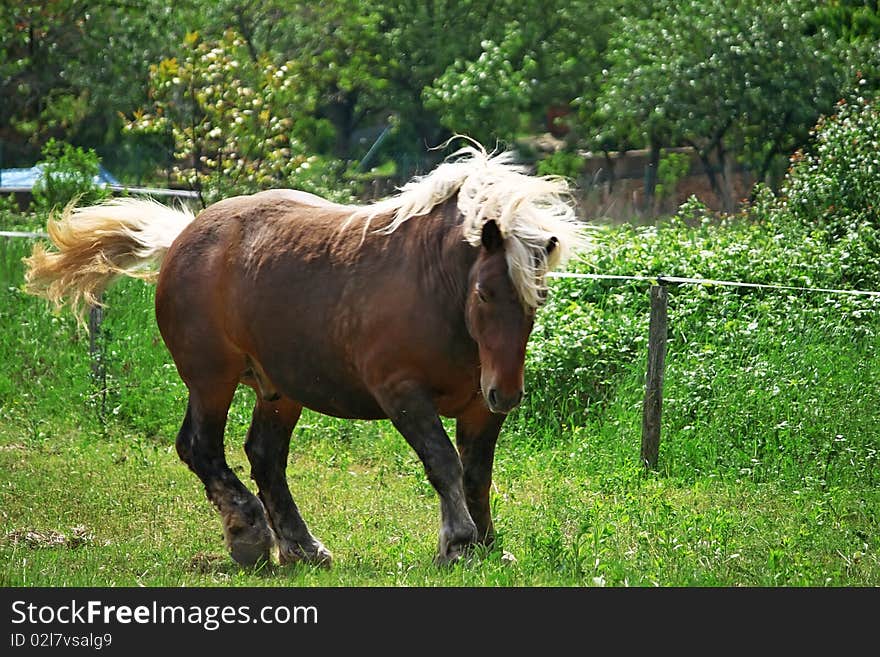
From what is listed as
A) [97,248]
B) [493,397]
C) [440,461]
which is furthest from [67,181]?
[493,397]

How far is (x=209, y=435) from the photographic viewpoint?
7102 mm

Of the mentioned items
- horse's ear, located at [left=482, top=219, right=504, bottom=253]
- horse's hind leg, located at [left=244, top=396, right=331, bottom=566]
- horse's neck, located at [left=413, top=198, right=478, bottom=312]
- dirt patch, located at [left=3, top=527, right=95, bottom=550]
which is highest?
horse's ear, located at [left=482, top=219, right=504, bottom=253]

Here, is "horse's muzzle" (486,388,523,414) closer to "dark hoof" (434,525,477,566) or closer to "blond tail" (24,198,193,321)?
"dark hoof" (434,525,477,566)

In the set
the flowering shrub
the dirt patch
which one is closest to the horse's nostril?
the dirt patch

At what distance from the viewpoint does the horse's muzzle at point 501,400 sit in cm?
563

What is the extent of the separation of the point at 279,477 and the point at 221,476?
1.04 feet

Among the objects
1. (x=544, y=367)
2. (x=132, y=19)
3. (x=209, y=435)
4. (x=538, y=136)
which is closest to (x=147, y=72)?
(x=132, y=19)

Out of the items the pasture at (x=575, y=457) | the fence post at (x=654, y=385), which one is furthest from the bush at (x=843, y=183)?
the fence post at (x=654, y=385)

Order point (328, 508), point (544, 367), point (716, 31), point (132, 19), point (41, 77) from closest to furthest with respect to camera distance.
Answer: point (328, 508), point (544, 367), point (716, 31), point (132, 19), point (41, 77)

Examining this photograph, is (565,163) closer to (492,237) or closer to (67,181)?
(67,181)

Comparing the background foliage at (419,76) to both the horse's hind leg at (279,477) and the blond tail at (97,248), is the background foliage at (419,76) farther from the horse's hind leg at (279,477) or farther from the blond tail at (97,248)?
Result: the horse's hind leg at (279,477)

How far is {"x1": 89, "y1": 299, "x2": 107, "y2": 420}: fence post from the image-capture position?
435 inches

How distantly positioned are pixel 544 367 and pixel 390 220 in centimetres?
393

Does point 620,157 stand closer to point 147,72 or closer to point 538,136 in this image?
point 538,136
